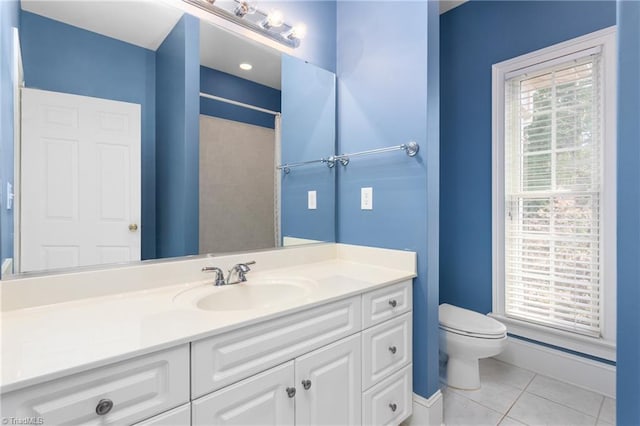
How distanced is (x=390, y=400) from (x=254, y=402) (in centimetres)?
76

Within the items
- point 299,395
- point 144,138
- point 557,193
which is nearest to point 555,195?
point 557,193

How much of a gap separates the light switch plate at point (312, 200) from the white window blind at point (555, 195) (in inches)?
56.0

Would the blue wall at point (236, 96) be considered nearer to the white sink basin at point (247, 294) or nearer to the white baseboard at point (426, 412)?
the white sink basin at point (247, 294)

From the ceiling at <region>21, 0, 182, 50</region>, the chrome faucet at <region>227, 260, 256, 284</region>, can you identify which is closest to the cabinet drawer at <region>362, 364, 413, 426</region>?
the chrome faucet at <region>227, 260, 256, 284</region>

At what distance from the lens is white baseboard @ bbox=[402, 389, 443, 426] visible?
4.95 ft

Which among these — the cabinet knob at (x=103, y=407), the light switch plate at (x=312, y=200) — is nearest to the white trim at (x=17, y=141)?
the cabinet knob at (x=103, y=407)

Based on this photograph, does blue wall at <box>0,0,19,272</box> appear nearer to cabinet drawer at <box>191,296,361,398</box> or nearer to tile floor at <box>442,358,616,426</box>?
cabinet drawer at <box>191,296,361,398</box>

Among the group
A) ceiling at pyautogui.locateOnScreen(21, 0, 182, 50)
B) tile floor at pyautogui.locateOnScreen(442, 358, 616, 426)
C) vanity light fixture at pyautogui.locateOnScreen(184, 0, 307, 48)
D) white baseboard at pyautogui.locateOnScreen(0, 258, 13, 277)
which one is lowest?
tile floor at pyautogui.locateOnScreen(442, 358, 616, 426)

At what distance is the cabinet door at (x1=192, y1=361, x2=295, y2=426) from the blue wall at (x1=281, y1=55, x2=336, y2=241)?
90cm

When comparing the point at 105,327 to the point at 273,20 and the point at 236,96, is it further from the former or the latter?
the point at 273,20

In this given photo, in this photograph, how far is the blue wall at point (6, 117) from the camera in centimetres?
89

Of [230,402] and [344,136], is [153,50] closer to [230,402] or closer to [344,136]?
[344,136]

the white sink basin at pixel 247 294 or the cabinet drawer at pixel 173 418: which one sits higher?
the white sink basin at pixel 247 294

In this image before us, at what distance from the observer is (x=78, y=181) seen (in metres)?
1.07
